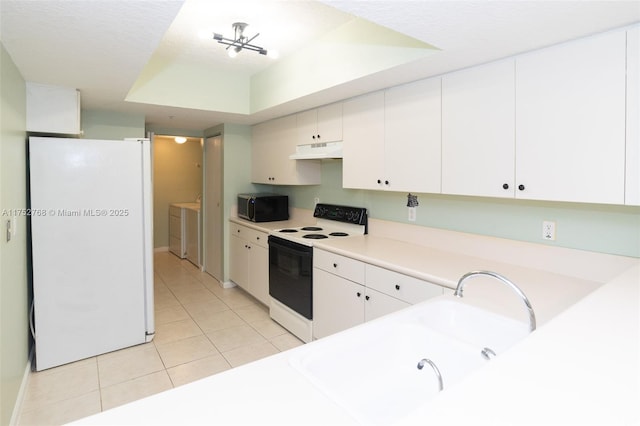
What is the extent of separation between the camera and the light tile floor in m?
2.30

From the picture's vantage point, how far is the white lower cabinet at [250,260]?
3.69 meters

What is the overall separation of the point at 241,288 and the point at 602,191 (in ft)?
12.2

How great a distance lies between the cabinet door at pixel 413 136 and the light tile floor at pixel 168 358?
1690mm

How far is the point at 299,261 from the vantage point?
3045mm

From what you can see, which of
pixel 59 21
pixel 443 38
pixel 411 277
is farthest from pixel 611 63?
pixel 59 21

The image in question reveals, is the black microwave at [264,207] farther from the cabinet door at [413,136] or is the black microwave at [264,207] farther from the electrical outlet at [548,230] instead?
the electrical outlet at [548,230]

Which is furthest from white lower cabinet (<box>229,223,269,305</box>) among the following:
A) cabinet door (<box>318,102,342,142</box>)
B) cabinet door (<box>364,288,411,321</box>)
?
cabinet door (<box>364,288,411,321</box>)

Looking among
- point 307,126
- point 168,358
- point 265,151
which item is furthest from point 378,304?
point 265,151

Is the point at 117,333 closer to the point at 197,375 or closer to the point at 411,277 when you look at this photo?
the point at 197,375

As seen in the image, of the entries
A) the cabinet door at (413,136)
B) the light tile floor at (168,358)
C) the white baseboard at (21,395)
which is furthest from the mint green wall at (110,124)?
the cabinet door at (413,136)

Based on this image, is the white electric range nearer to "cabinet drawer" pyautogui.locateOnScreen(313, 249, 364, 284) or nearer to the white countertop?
"cabinet drawer" pyautogui.locateOnScreen(313, 249, 364, 284)

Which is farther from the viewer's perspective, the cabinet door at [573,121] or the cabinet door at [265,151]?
the cabinet door at [265,151]

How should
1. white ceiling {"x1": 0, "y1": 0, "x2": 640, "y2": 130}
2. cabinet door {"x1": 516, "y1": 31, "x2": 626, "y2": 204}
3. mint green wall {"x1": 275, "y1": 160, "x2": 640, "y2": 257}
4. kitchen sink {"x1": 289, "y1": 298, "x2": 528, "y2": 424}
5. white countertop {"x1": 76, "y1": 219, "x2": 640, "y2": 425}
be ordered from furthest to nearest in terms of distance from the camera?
mint green wall {"x1": 275, "y1": 160, "x2": 640, "y2": 257} → cabinet door {"x1": 516, "y1": 31, "x2": 626, "y2": 204} → white ceiling {"x1": 0, "y1": 0, "x2": 640, "y2": 130} → kitchen sink {"x1": 289, "y1": 298, "x2": 528, "y2": 424} → white countertop {"x1": 76, "y1": 219, "x2": 640, "y2": 425}

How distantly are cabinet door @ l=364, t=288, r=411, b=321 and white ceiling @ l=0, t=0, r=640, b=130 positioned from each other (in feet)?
4.59
